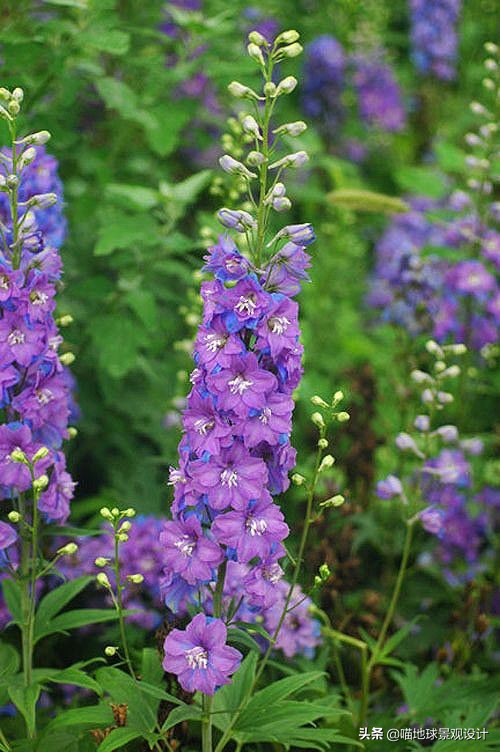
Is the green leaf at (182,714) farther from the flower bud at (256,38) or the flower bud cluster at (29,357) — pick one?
the flower bud at (256,38)

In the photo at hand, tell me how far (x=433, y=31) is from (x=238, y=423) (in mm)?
5729

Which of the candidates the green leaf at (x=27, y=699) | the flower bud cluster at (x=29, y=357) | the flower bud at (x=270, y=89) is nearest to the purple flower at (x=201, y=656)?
the green leaf at (x=27, y=699)

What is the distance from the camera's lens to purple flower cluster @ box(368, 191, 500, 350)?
14.5 feet

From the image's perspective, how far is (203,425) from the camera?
2.34m

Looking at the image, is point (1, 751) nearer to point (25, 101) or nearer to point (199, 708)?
point (199, 708)

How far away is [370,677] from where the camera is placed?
3.47m

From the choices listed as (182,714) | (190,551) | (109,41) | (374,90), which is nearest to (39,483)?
(190,551)

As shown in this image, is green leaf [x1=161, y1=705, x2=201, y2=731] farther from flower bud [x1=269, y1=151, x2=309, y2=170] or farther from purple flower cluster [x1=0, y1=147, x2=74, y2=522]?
flower bud [x1=269, y1=151, x2=309, y2=170]

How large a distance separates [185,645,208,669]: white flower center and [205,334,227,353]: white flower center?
705mm

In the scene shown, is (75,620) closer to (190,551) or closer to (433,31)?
(190,551)

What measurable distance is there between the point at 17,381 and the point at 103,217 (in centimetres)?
188

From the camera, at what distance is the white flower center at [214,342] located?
7.58 ft

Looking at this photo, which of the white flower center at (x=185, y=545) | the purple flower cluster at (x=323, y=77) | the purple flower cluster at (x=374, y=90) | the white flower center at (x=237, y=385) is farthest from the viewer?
the purple flower cluster at (x=374, y=90)

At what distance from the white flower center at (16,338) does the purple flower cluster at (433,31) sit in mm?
5520
